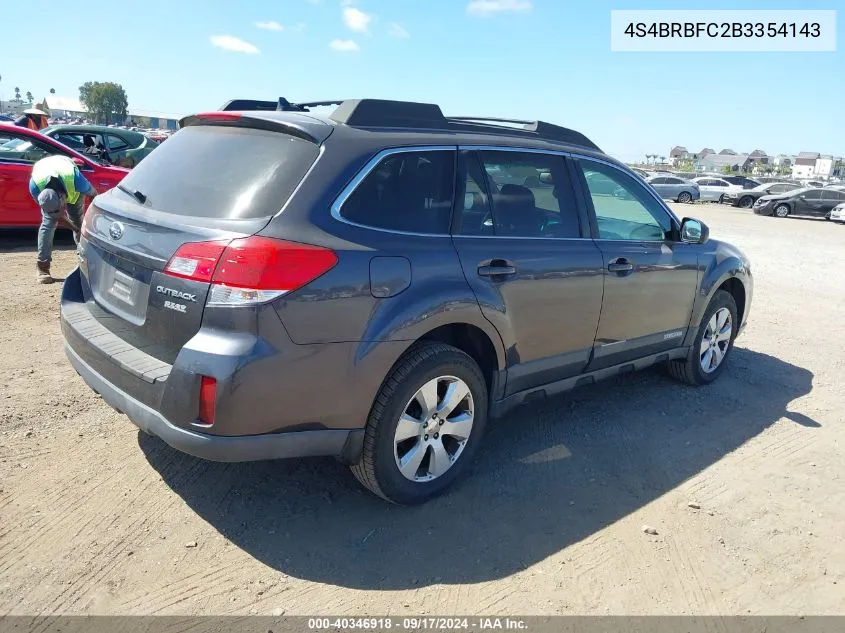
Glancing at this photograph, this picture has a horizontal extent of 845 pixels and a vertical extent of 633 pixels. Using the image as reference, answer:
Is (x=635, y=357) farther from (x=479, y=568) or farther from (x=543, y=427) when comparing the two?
(x=479, y=568)

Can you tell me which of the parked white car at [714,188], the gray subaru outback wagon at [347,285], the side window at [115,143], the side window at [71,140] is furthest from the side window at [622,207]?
the parked white car at [714,188]

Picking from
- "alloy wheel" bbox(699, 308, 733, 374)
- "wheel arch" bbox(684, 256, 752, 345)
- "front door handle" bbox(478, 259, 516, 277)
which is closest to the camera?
"front door handle" bbox(478, 259, 516, 277)

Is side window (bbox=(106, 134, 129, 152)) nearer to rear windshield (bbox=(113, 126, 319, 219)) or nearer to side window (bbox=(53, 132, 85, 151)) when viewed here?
side window (bbox=(53, 132, 85, 151))

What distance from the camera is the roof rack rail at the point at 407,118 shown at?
126 inches

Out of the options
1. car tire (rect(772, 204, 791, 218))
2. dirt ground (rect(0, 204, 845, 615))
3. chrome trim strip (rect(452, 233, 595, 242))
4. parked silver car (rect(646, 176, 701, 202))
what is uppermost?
parked silver car (rect(646, 176, 701, 202))

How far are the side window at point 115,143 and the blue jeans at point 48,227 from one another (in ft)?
19.6

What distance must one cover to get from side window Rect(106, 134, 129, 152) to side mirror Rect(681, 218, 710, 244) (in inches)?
440

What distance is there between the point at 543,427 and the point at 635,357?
83 centimetres

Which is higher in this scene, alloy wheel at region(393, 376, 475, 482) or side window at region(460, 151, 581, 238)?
side window at region(460, 151, 581, 238)

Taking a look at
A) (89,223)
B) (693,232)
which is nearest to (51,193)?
(89,223)

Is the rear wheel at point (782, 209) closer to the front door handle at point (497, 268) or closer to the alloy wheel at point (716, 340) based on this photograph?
the alloy wheel at point (716, 340)

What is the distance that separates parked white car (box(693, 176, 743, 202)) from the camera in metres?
34.9

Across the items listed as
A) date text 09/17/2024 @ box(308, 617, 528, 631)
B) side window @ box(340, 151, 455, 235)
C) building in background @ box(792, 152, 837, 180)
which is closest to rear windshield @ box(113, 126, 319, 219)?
side window @ box(340, 151, 455, 235)

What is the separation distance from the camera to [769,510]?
11.6 feet
